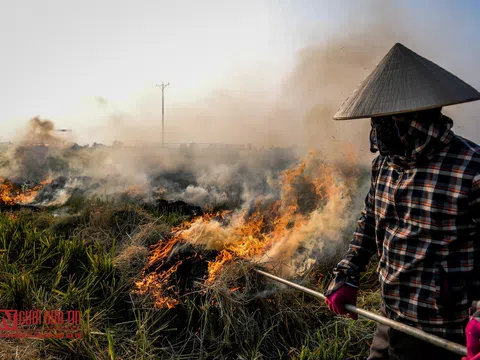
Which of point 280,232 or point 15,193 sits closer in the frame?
point 280,232

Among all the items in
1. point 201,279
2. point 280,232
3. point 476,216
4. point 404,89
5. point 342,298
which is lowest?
point 201,279

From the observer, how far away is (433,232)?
166 cm

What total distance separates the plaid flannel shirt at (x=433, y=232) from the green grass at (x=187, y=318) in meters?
1.37

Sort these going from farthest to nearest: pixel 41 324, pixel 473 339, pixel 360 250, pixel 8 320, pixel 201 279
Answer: pixel 201 279, pixel 8 320, pixel 41 324, pixel 360 250, pixel 473 339

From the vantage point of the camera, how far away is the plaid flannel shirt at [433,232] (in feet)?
5.21

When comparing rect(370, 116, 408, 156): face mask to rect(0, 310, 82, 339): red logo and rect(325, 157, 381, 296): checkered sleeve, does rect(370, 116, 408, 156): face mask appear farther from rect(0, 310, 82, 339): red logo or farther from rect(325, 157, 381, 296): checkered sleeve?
A: rect(0, 310, 82, 339): red logo

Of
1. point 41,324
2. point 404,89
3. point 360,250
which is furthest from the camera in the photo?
point 41,324

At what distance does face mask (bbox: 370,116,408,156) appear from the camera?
176 centimetres

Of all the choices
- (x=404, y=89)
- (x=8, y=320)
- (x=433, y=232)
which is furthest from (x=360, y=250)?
(x=8, y=320)

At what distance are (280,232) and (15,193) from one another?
13722 mm

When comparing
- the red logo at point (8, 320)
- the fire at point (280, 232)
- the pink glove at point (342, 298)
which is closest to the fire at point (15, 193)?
the red logo at point (8, 320)

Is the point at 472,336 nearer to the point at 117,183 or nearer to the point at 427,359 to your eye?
the point at 427,359

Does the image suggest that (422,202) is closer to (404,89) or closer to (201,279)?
(404,89)

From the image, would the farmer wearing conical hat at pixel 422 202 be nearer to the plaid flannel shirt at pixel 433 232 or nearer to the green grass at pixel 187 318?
the plaid flannel shirt at pixel 433 232
